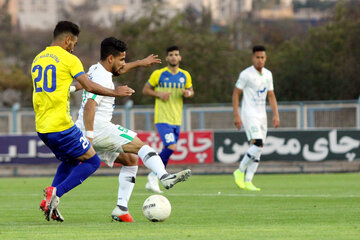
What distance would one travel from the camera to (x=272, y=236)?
318 inches

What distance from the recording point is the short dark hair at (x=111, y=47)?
10.5m

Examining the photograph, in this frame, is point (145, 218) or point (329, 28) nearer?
point (145, 218)

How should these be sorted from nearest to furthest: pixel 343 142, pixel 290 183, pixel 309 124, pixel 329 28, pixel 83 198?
pixel 83 198 → pixel 290 183 → pixel 343 142 → pixel 309 124 → pixel 329 28

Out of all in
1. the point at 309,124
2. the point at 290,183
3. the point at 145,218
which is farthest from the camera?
the point at 309,124

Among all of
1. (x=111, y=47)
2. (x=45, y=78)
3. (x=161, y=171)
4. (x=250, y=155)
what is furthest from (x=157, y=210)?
(x=250, y=155)

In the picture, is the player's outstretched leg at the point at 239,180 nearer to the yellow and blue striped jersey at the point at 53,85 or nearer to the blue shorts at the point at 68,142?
the blue shorts at the point at 68,142

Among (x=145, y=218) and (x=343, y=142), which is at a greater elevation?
(x=145, y=218)

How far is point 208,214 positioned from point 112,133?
153 centimetres

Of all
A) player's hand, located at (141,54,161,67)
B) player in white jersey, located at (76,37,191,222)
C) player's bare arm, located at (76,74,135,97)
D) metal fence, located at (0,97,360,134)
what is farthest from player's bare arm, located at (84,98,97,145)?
metal fence, located at (0,97,360,134)

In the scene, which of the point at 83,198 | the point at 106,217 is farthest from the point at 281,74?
the point at 106,217

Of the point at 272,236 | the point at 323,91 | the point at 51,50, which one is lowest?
the point at 323,91

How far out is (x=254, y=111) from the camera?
637 inches

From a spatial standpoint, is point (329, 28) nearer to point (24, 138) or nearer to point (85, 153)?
point (24, 138)

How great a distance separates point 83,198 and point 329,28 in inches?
1417
